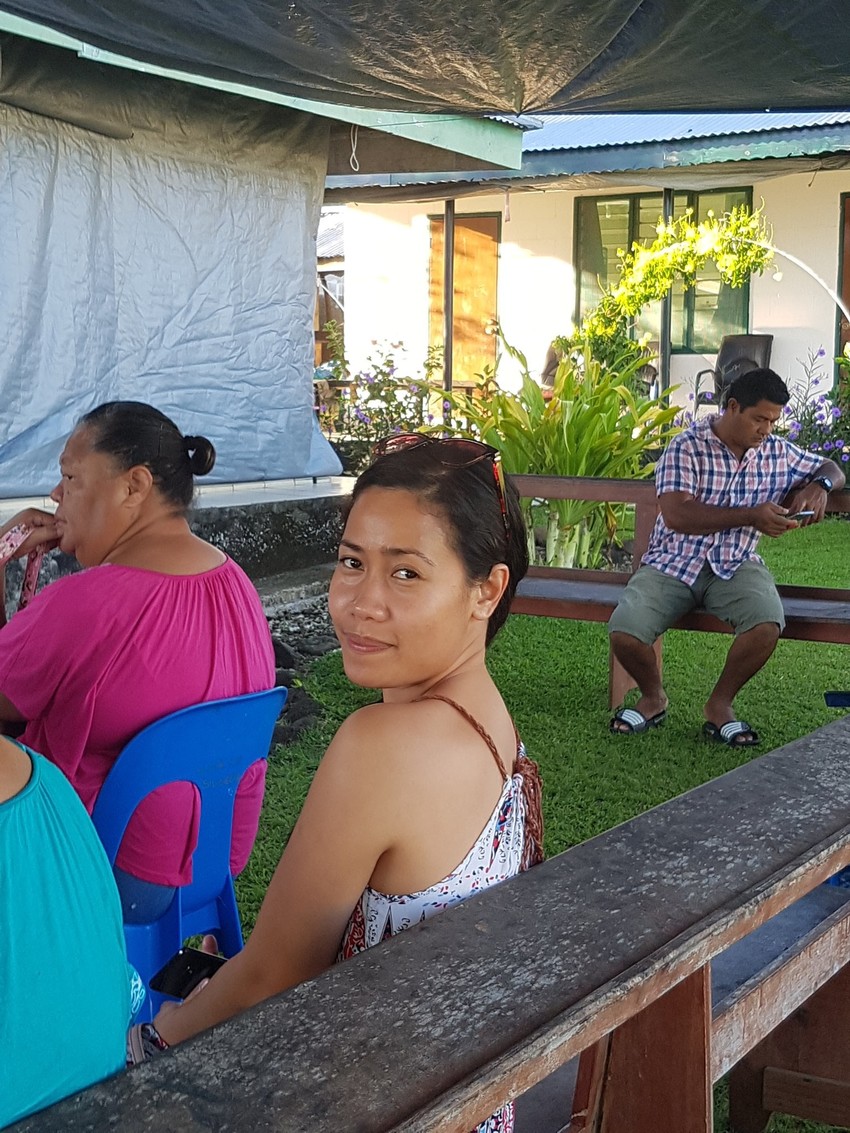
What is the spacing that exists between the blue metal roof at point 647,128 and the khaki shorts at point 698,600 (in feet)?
17.6

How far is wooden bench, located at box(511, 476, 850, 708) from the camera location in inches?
213

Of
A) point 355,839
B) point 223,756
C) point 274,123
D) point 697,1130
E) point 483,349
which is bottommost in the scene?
point 697,1130

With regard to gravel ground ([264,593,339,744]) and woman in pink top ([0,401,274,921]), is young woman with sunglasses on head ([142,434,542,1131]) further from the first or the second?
gravel ground ([264,593,339,744])

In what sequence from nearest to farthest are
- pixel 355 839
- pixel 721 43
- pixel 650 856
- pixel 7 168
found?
pixel 355 839, pixel 650 856, pixel 721 43, pixel 7 168

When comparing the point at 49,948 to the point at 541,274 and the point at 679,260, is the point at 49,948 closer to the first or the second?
the point at 679,260

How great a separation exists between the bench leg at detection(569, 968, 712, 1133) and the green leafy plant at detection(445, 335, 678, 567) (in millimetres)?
5677

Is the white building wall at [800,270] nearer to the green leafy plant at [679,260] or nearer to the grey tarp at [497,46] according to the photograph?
the green leafy plant at [679,260]

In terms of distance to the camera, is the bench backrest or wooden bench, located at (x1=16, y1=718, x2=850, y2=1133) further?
the bench backrest

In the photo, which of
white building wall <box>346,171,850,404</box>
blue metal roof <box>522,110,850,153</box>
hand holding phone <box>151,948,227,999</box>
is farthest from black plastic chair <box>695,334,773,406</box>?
hand holding phone <box>151,948,227,999</box>

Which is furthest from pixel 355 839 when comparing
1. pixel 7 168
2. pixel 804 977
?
pixel 7 168

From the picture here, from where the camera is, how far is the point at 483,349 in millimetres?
14859

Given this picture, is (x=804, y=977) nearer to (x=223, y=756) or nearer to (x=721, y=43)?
(x=223, y=756)

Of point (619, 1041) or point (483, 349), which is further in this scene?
point (483, 349)

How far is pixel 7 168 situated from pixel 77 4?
Answer: 301cm
